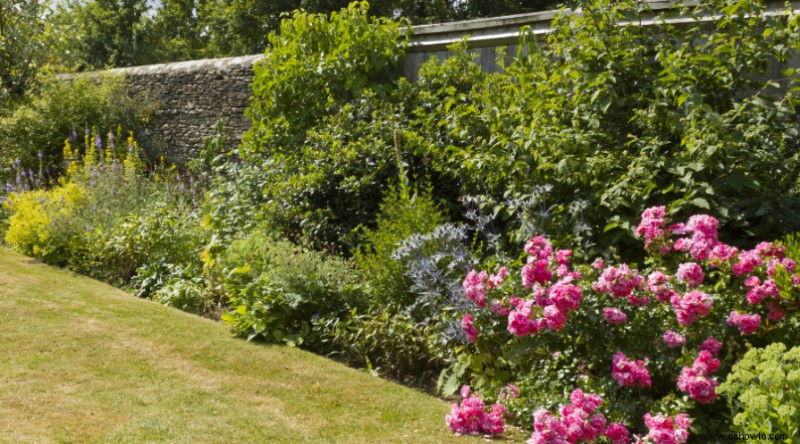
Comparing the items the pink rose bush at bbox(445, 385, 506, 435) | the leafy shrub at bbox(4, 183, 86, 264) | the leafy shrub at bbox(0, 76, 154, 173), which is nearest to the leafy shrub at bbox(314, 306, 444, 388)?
the pink rose bush at bbox(445, 385, 506, 435)

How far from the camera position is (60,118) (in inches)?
448

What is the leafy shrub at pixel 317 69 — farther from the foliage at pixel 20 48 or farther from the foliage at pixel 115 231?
the foliage at pixel 20 48

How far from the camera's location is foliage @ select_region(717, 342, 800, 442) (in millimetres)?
3158

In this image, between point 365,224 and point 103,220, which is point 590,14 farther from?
point 103,220

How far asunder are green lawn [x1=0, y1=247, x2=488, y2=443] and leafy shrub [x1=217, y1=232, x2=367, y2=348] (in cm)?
18

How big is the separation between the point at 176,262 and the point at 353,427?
3.91 metres

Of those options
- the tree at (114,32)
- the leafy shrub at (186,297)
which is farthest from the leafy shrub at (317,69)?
the tree at (114,32)

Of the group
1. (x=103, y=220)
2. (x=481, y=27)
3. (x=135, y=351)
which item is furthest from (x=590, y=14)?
(x=103, y=220)

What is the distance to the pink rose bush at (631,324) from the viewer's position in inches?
146

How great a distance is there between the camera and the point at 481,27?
7.20 meters

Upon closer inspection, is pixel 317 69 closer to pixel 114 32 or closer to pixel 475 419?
pixel 475 419

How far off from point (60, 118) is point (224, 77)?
2896mm

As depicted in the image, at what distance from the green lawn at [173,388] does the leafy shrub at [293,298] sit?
18cm

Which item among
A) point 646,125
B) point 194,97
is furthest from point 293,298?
point 194,97
